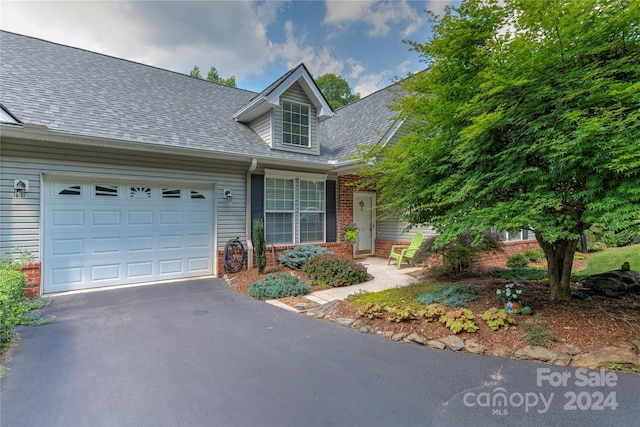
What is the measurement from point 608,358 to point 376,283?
3915 millimetres

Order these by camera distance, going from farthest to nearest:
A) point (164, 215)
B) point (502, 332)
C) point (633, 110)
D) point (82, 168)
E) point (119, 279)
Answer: point (164, 215) < point (119, 279) < point (82, 168) < point (502, 332) < point (633, 110)

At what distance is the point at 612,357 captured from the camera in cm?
294

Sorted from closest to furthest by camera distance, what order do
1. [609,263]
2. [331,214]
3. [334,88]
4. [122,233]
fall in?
[122,233] < [609,263] < [331,214] < [334,88]

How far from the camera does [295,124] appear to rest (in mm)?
8531

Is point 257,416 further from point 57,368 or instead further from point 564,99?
point 564,99

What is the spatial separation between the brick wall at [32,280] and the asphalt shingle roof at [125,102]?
2.60 m

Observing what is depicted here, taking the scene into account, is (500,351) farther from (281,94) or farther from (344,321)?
(281,94)

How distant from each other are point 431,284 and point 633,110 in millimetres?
4168

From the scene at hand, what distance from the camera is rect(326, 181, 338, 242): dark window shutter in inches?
358

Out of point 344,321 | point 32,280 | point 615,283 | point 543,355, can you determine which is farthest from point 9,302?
point 615,283

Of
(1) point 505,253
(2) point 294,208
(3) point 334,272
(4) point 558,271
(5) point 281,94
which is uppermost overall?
(5) point 281,94

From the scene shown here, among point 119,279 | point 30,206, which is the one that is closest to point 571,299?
point 119,279

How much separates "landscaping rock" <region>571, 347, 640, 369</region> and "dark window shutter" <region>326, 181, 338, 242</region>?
658cm

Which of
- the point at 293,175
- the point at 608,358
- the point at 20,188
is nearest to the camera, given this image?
the point at 608,358
